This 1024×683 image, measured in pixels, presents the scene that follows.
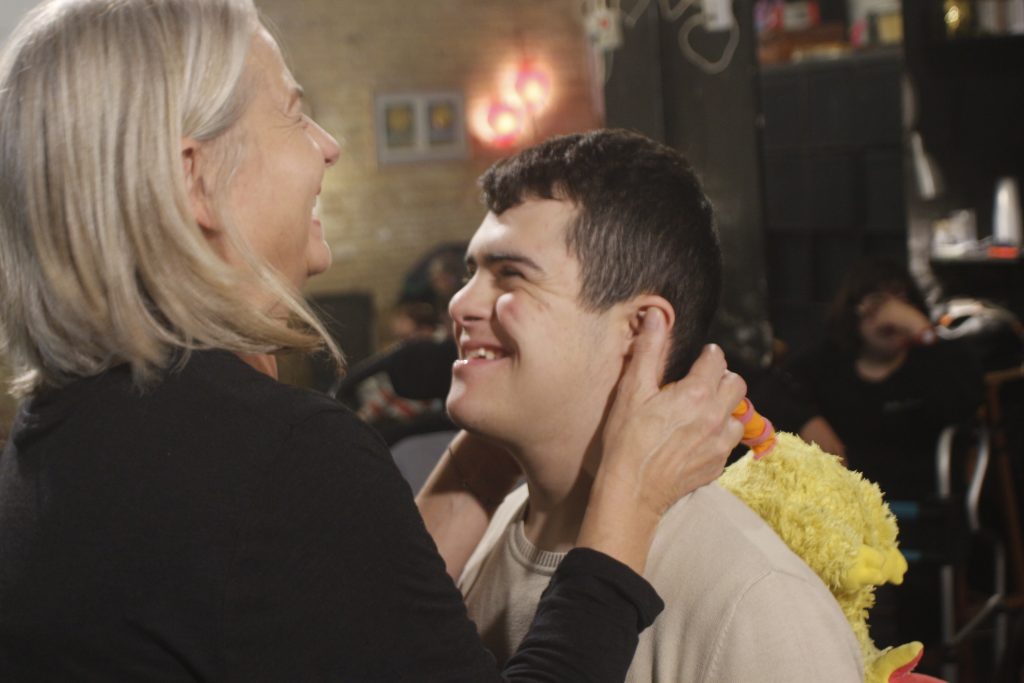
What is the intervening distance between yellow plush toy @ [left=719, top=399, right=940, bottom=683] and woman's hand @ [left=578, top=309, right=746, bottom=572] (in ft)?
0.21

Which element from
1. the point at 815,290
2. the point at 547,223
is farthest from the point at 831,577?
the point at 815,290

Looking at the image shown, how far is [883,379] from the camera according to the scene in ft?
11.7

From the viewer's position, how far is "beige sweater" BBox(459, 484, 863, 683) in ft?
3.17

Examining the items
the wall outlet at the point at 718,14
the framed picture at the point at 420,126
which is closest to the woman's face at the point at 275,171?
Result: the wall outlet at the point at 718,14

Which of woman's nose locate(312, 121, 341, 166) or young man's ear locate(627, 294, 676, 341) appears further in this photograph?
young man's ear locate(627, 294, 676, 341)

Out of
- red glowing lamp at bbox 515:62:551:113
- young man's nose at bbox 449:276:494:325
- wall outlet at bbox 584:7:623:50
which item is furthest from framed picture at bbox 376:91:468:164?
young man's nose at bbox 449:276:494:325

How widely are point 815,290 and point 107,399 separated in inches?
273

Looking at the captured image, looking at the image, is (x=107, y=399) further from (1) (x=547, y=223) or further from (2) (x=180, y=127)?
(1) (x=547, y=223)

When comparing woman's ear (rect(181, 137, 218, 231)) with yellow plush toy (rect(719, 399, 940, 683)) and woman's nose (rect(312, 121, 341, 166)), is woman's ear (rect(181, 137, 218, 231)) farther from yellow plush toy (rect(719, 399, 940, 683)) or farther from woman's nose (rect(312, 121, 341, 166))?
yellow plush toy (rect(719, 399, 940, 683))

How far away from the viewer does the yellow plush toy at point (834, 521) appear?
103cm

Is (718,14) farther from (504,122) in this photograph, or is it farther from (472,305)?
(504,122)

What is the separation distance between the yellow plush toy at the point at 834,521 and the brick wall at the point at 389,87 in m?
7.63

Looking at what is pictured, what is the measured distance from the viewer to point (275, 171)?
1.01 meters

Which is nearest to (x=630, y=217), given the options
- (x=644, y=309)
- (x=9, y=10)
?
(x=644, y=309)
